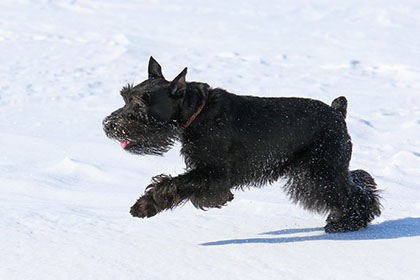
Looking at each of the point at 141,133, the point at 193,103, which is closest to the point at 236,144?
the point at 193,103

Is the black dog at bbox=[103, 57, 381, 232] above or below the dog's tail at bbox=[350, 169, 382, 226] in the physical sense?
above

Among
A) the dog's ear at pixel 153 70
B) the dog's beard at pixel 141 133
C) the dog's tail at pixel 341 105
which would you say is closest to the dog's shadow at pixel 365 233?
the dog's beard at pixel 141 133

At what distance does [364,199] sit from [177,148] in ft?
9.32

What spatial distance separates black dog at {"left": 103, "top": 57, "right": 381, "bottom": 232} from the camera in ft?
12.5

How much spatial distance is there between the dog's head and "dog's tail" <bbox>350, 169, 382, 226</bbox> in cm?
145

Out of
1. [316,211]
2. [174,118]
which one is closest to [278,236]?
[316,211]

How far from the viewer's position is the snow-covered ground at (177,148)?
11.3 feet

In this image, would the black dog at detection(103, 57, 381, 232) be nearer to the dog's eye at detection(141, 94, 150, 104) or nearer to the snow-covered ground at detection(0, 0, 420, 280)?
the dog's eye at detection(141, 94, 150, 104)

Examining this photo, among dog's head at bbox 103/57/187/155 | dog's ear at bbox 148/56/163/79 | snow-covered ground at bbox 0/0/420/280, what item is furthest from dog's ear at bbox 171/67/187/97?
snow-covered ground at bbox 0/0/420/280

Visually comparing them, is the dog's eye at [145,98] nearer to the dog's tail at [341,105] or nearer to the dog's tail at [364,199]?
the dog's tail at [341,105]

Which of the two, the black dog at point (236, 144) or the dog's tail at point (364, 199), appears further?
the dog's tail at point (364, 199)

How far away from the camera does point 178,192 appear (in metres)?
3.78

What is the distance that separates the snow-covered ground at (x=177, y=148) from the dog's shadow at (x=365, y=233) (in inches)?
0.8

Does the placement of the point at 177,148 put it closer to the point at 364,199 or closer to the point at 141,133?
the point at 364,199
